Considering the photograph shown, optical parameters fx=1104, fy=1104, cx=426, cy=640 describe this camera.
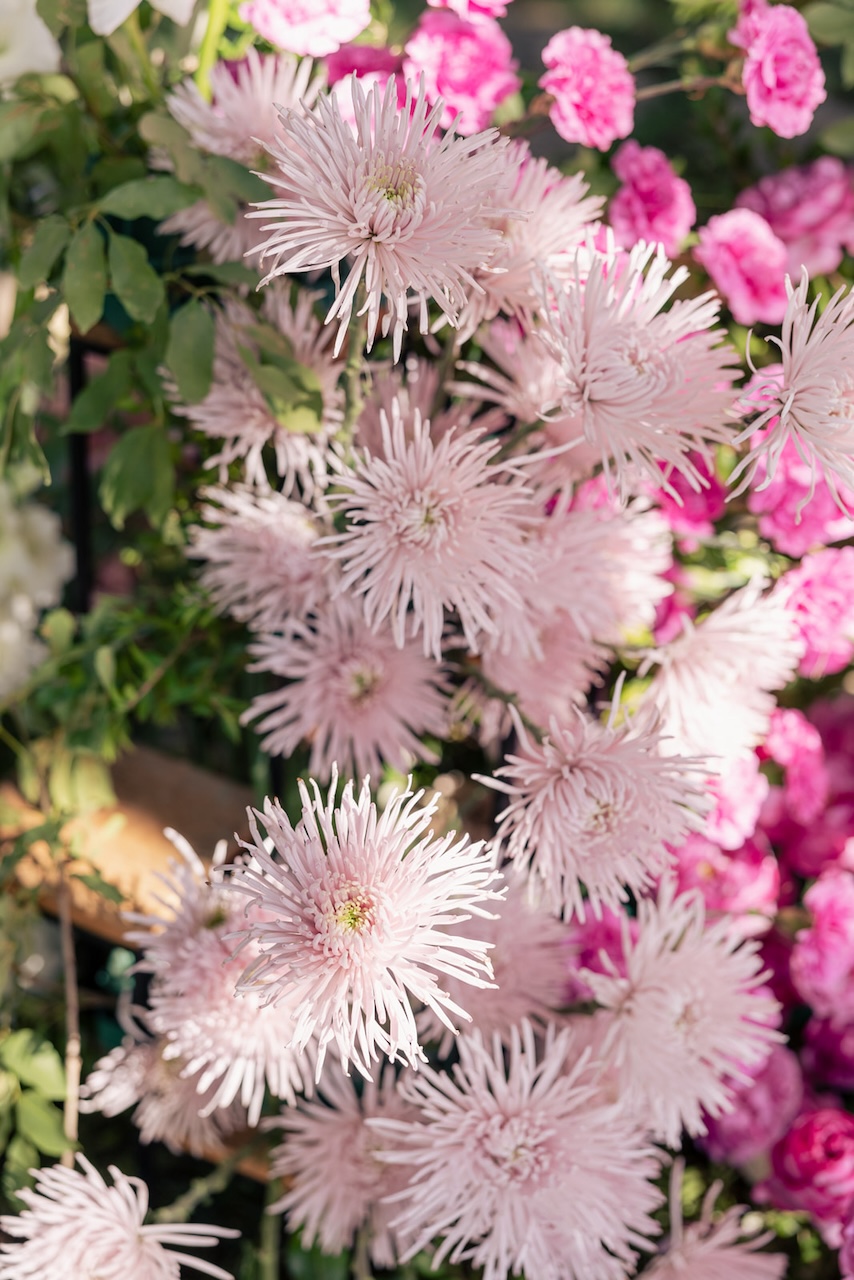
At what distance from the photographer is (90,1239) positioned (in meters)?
0.54

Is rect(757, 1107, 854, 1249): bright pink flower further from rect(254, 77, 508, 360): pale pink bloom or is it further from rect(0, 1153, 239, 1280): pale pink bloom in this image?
rect(254, 77, 508, 360): pale pink bloom

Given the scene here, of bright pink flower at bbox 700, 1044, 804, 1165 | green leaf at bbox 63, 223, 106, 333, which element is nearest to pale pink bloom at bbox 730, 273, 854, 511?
green leaf at bbox 63, 223, 106, 333

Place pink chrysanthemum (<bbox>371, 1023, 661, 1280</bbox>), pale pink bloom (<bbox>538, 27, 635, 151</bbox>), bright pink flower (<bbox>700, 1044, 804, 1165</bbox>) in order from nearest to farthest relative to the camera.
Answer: pink chrysanthemum (<bbox>371, 1023, 661, 1280</bbox>), pale pink bloom (<bbox>538, 27, 635, 151</bbox>), bright pink flower (<bbox>700, 1044, 804, 1165</bbox>)

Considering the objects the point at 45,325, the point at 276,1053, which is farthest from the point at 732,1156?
the point at 45,325

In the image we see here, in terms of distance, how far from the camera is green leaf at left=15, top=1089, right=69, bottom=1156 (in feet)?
2.23

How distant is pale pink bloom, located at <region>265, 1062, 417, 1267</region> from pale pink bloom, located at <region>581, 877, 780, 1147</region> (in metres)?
0.12

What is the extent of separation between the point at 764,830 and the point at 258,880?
65cm

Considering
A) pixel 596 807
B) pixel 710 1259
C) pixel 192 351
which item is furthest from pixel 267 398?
pixel 710 1259

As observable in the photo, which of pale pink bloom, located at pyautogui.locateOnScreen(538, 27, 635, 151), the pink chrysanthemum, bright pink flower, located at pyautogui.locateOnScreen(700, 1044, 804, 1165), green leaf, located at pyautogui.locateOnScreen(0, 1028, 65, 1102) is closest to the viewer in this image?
the pink chrysanthemum

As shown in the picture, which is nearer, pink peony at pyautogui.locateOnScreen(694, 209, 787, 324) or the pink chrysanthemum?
the pink chrysanthemum

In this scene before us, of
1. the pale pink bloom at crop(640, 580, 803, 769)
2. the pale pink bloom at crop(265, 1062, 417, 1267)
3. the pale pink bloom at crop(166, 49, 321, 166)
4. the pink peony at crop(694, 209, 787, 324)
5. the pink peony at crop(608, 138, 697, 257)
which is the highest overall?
the pale pink bloom at crop(166, 49, 321, 166)

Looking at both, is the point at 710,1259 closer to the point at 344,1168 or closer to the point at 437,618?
the point at 344,1168

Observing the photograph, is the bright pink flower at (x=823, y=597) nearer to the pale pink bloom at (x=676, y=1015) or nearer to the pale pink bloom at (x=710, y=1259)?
the pale pink bloom at (x=676, y=1015)

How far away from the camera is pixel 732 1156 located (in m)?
0.83
